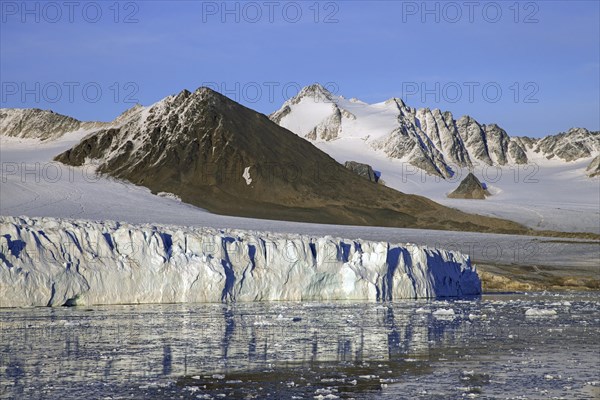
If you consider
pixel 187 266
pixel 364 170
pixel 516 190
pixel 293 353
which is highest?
pixel 364 170

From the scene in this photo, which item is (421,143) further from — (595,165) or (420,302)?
(420,302)

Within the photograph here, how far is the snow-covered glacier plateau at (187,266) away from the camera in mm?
28438

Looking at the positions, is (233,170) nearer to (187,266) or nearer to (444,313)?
(187,266)

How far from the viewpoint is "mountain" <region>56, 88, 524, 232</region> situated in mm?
103000

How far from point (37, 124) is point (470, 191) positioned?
261 feet

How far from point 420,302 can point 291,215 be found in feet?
215

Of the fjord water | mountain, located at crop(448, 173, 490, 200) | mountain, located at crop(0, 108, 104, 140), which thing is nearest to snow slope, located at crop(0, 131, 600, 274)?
mountain, located at crop(0, 108, 104, 140)

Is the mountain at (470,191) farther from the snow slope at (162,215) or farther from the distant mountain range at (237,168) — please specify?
the snow slope at (162,215)

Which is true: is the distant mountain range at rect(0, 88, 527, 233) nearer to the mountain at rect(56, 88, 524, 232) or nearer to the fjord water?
the mountain at rect(56, 88, 524, 232)

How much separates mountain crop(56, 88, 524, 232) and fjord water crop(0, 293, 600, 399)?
7121cm

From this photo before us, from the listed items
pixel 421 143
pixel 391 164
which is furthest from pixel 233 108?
pixel 421 143

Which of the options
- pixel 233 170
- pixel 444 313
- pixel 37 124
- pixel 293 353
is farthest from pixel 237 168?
pixel 293 353

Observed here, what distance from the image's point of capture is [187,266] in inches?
1236

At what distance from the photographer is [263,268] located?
33406mm
